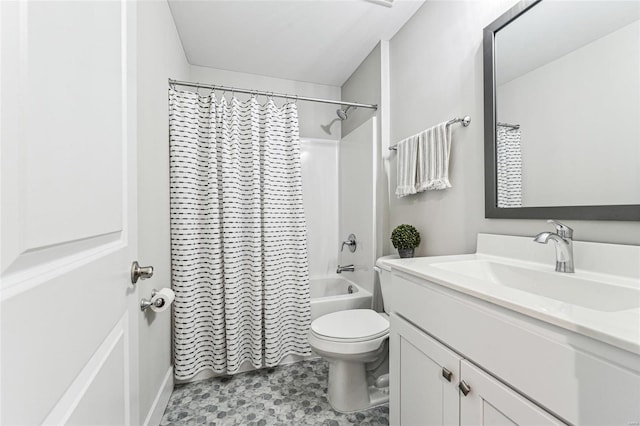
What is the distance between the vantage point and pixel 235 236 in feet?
6.07

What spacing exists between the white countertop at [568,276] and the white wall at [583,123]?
0.17m

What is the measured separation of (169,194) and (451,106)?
1.72m

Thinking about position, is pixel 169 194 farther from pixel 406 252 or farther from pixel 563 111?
pixel 563 111

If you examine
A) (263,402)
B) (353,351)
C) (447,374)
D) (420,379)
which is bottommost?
(263,402)

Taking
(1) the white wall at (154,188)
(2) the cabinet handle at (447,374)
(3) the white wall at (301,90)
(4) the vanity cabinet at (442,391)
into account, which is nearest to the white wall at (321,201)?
(3) the white wall at (301,90)

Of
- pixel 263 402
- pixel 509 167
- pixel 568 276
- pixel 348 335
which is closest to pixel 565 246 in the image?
pixel 568 276

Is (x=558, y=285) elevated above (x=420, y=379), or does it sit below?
above

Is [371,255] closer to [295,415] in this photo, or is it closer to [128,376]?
[295,415]

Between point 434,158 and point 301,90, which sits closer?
point 434,158

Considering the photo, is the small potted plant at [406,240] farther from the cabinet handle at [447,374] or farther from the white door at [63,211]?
the white door at [63,211]

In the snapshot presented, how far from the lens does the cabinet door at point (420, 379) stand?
0.85 meters

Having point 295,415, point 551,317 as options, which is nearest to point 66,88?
point 551,317

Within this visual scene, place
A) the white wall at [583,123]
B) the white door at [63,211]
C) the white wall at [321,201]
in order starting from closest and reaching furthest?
the white door at [63,211] < the white wall at [583,123] < the white wall at [321,201]

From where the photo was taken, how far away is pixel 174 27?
1.87 m
